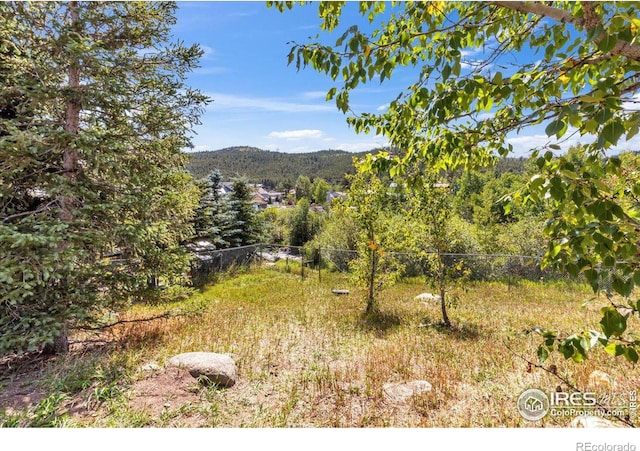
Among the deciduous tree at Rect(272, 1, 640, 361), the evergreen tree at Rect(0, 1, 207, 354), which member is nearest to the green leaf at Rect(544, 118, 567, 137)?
the deciduous tree at Rect(272, 1, 640, 361)

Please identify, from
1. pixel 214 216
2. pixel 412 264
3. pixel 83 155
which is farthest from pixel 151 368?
pixel 412 264

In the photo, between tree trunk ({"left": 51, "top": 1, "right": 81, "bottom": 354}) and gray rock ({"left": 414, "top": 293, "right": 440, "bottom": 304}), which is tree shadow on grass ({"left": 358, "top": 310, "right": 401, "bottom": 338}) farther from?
tree trunk ({"left": 51, "top": 1, "right": 81, "bottom": 354})

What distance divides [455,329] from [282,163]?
10560cm

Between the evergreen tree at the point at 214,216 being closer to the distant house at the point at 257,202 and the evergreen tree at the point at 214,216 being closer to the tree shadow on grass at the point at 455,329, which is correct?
the distant house at the point at 257,202

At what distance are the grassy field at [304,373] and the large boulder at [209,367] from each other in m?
0.10

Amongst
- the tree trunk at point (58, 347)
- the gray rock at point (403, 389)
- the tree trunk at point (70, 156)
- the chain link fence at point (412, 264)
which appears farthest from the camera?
the chain link fence at point (412, 264)

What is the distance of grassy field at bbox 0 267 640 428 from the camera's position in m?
2.62

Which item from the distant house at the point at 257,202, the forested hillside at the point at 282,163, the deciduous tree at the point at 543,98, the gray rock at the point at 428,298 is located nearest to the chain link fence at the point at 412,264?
the gray rock at the point at 428,298

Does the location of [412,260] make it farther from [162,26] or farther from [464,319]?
[162,26]

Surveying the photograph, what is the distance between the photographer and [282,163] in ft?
351

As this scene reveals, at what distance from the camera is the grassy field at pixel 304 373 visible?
2617 millimetres

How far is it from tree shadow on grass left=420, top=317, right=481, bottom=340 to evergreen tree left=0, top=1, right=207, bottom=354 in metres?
4.67

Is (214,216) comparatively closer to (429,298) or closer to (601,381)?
(429,298)
